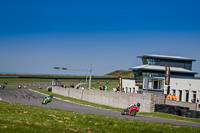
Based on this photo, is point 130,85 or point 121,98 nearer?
point 121,98

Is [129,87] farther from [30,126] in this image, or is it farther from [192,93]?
[30,126]

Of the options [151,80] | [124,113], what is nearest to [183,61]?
[151,80]

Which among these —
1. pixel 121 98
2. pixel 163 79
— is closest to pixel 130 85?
pixel 163 79

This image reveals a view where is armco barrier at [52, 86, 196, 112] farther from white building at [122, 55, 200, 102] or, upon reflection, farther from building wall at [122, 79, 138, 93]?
building wall at [122, 79, 138, 93]

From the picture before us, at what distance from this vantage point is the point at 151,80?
5291cm

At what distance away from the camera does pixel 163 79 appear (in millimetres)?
52906

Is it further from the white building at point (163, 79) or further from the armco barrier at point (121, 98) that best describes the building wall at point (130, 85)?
the armco barrier at point (121, 98)

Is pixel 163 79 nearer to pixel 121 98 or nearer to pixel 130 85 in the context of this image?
pixel 121 98

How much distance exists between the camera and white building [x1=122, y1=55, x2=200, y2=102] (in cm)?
4803

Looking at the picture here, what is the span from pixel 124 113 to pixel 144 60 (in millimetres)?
49374

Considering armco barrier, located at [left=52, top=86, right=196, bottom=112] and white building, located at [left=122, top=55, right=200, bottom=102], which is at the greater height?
white building, located at [left=122, top=55, right=200, bottom=102]

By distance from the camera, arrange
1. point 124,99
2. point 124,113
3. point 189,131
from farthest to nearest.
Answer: point 124,99
point 124,113
point 189,131

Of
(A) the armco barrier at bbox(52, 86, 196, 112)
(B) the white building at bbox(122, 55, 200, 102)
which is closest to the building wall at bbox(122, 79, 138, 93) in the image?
(B) the white building at bbox(122, 55, 200, 102)

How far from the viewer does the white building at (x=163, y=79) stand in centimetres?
4803
